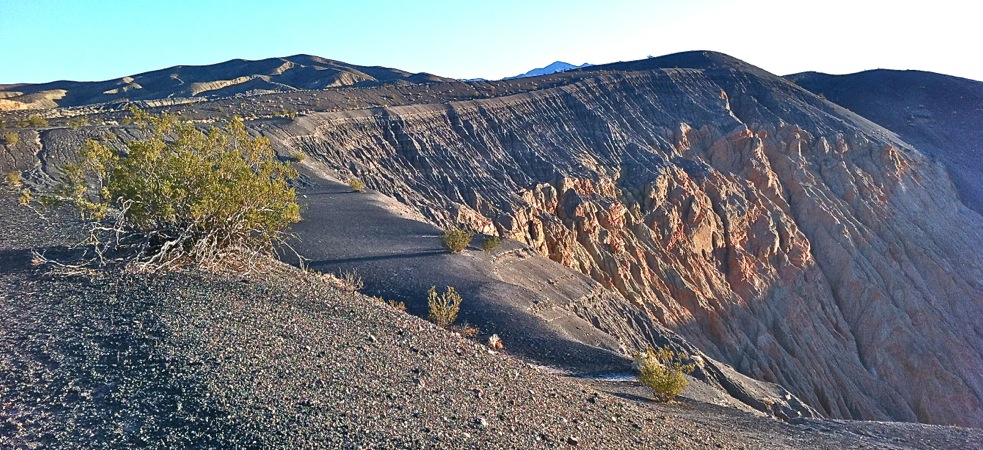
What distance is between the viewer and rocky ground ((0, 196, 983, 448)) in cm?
532

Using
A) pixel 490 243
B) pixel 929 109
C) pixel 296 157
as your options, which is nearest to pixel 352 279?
pixel 490 243

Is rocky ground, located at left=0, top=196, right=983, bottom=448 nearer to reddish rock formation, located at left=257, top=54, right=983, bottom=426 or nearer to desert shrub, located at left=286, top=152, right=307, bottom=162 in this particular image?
reddish rock formation, located at left=257, top=54, right=983, bottom=426

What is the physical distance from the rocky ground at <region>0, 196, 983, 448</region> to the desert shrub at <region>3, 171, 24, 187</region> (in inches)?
248

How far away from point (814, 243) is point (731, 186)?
4.56m

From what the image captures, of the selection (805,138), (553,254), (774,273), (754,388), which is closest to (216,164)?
(754,388)

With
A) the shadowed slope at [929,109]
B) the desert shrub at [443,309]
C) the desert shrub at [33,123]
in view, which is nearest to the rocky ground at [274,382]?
the desert shrub at [443,309]

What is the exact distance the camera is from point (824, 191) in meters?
31.8

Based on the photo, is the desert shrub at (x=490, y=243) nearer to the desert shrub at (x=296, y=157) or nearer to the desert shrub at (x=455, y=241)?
the desert shrub at (x=455, y=241)

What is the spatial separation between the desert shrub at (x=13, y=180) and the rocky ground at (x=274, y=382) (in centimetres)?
629

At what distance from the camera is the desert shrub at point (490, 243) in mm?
16688

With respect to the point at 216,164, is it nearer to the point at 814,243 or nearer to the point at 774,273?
the point at 774,273

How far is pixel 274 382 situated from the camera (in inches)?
240

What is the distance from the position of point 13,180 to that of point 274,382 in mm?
12672

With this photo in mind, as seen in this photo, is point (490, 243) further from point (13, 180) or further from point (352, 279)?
point (13, 180)
